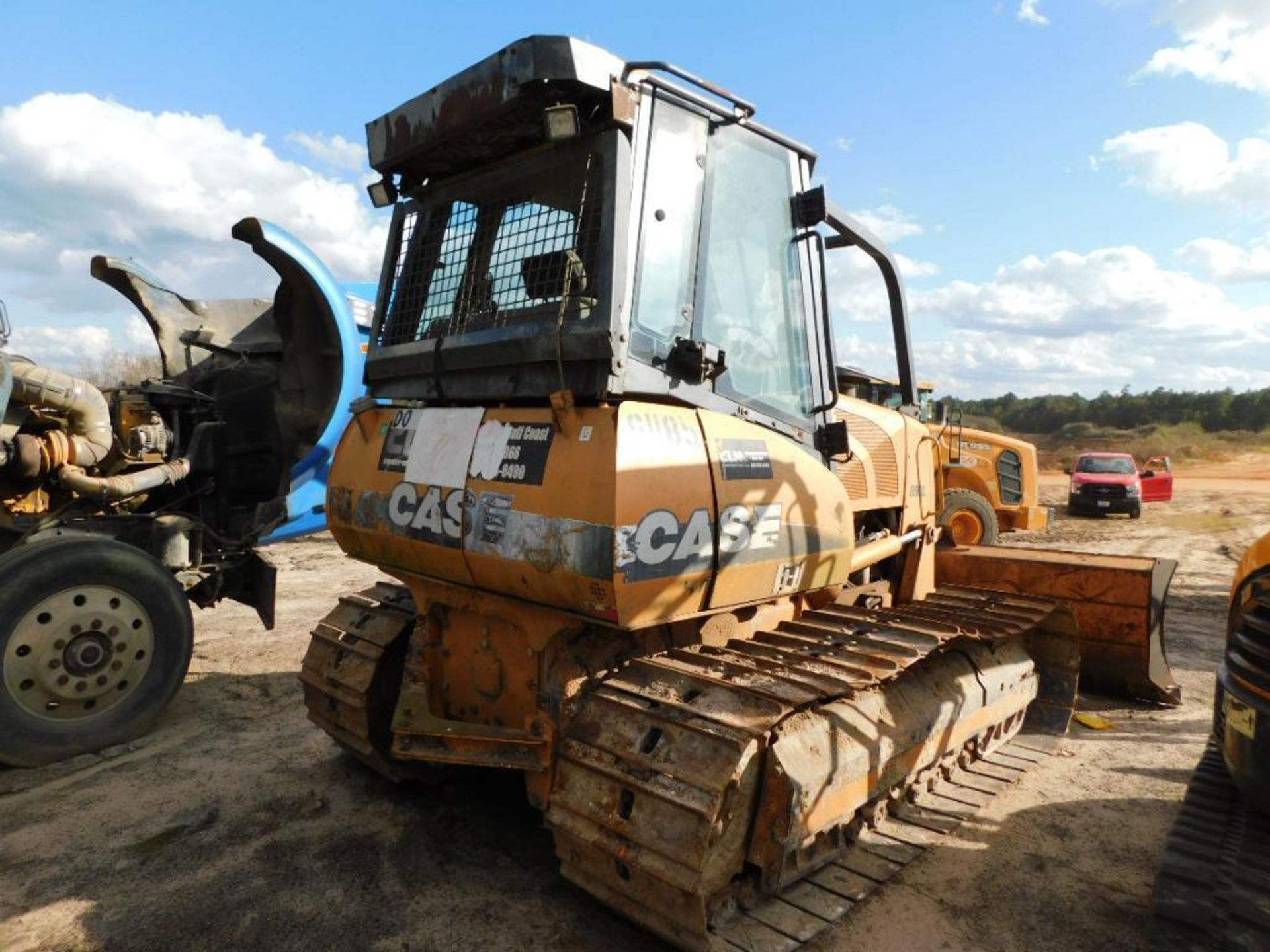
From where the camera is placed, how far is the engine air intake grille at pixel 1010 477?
521 inches

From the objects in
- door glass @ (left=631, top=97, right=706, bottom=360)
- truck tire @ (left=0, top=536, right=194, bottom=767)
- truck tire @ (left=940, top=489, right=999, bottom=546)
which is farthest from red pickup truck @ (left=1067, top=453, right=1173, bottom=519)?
truck tire @ (left=0, top=536, right=194, bottom=767)

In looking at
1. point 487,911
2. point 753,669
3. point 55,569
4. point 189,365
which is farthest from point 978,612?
point 189,365

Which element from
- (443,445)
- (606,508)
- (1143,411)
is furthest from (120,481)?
A: (1143,411)

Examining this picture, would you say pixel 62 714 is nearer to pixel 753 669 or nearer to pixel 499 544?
pixel 499 544

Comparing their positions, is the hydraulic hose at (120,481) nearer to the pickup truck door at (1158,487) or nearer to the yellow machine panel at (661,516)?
the yellow machine panel at (661,516)

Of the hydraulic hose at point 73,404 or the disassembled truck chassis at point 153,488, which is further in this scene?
the hydraulic hose at point 73,404

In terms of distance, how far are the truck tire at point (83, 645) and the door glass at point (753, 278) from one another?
13.1 ft

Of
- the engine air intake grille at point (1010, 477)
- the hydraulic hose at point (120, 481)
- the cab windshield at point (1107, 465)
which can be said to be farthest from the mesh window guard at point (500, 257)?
the cab windshield at point (1107, 465)

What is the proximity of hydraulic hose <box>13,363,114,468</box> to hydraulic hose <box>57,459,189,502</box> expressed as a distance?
4.8 inches

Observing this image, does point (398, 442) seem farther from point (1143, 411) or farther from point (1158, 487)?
point (1143, 411)

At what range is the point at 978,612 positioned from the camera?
4.74m

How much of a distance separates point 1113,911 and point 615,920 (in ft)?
6.67

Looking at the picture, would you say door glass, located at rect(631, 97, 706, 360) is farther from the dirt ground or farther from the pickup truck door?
the pickup truck door

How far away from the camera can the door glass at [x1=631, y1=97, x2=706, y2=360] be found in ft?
10.1
